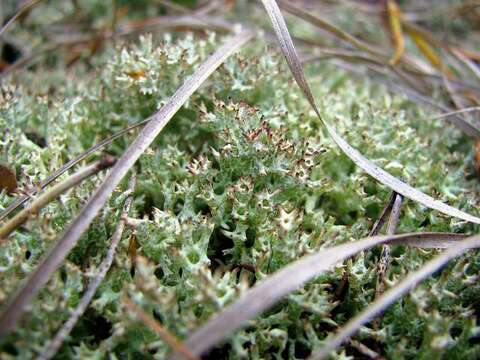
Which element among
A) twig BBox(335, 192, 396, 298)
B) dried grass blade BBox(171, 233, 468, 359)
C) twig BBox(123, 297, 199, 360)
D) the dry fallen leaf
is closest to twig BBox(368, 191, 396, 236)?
twig BBox(335, 192, 396, 298)

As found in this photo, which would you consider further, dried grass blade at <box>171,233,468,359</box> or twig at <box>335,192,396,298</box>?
twig at <box>335,192,396,298</box>

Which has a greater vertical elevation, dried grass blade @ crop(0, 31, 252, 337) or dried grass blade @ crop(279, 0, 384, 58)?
dried grass blade @ crop(279, 0, 384, 58)

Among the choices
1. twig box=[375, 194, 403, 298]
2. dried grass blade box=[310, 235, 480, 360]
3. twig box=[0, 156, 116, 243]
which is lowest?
dried grass blade box=[310, 235, 480, 360]

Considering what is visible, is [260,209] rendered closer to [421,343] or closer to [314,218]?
[314,218]

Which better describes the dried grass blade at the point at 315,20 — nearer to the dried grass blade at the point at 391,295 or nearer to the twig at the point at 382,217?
the twig at the point at 382,217

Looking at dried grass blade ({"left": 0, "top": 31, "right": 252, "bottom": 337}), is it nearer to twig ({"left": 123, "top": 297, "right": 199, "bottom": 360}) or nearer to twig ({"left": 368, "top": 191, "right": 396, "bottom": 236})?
twig ({"left": 123, "top": 297, "right": 199, "bottom": 360})

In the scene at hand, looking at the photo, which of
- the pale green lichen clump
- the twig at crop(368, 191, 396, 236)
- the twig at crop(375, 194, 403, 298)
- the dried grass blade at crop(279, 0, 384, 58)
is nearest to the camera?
Answer: the pale green lichen clump

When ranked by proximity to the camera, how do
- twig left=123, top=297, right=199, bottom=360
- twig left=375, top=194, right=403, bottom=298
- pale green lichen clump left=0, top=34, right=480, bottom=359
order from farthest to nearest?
twig left=375, top=194, right=403, bottom=298 → pale green lichen clump left=0, top=34, right=480, bottom=359 → twig left=123, top=297, right=199, bottom=360

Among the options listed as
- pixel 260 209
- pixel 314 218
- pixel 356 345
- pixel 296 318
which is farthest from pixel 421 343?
pixel 260 209
